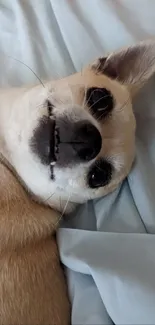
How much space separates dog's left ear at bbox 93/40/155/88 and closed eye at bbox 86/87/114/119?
16cm

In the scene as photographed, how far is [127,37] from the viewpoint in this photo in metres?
2.02

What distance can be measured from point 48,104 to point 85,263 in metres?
0.46

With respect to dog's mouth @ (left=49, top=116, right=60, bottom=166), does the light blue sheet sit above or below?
below

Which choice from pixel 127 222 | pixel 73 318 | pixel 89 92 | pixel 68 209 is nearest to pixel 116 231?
pixel 127 222

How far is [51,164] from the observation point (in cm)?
155

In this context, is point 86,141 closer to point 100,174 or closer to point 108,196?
point 100,174

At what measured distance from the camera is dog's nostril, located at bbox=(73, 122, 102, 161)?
1.50 meters

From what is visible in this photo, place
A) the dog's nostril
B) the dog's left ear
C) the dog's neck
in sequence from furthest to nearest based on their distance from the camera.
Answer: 1. the dog's left ear
2. the dog's neck
3. the dog's nostril

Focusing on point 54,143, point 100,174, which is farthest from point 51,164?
point 100,174

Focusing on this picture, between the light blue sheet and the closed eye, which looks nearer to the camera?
the light blue sheet

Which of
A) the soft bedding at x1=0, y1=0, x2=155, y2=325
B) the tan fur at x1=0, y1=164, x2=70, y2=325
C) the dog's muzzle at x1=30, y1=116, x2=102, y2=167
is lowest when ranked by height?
the tan fur at x1=0, y1=164, x2=70, y2=325

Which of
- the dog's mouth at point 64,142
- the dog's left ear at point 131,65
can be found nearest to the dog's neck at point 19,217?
the dog's mouth at point 64,142

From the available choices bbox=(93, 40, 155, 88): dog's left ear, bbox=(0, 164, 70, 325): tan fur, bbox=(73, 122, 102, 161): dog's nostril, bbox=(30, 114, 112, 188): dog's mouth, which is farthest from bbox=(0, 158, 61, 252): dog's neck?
bbox=(93, 40, 155, 88): dog's left ear

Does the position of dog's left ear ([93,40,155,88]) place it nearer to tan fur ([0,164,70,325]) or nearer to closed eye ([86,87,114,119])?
closed eye ([86,87,114,119])
